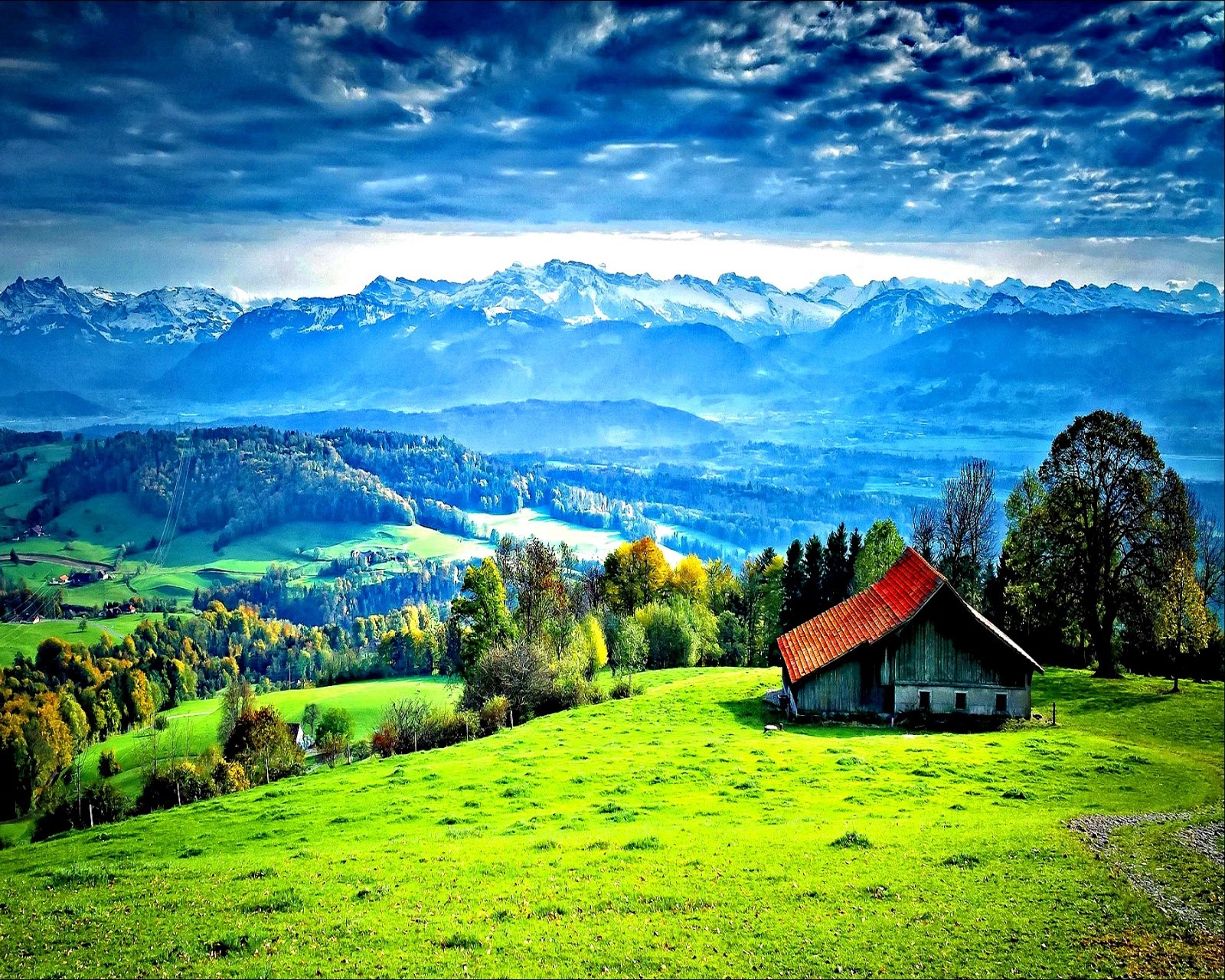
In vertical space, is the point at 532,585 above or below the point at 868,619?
above

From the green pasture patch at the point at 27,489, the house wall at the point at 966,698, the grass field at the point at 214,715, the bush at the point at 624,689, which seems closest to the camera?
the house wall at the point at 966,698

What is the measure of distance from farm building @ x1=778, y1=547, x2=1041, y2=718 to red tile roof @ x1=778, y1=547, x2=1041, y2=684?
0.28 ft

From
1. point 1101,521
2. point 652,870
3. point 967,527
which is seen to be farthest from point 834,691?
point 967,527

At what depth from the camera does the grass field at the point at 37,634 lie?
42469mm

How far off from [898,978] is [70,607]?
211 feet

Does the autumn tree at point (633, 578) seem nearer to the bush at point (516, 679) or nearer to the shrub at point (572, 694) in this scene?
the shrub at point (572, 694)

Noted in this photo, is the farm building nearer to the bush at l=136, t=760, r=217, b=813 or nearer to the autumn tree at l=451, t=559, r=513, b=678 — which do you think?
the autumn tree at l=451, t=559, r=513, b=678

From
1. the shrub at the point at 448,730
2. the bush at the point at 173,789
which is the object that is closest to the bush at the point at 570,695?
the shrub at the point at 448,730

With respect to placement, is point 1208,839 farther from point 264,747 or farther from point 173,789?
point 264,747

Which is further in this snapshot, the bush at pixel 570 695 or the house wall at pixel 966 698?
the bush at pixel 570 695

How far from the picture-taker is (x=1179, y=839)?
18.2m

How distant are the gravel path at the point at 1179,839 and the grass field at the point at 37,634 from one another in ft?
171

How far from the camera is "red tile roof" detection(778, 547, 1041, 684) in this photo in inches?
1356

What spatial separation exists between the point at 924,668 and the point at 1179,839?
16.0 m
